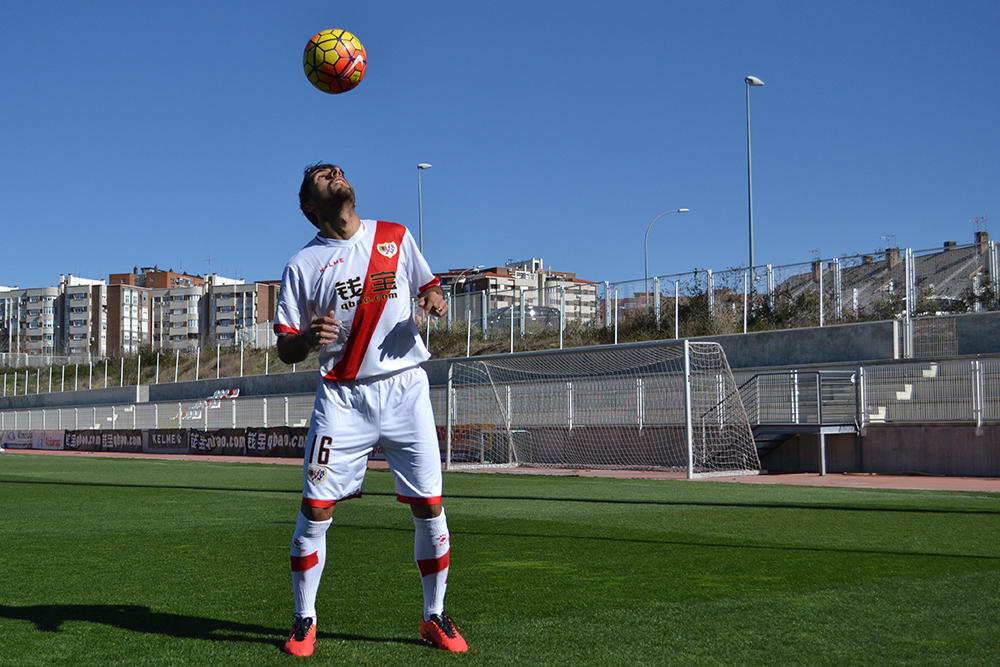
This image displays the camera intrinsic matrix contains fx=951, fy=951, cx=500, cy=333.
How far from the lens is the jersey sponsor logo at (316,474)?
13.3 feet

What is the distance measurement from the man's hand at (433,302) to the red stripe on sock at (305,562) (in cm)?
118

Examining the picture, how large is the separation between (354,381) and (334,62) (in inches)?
103

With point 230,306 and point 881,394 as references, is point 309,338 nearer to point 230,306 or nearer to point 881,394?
point 881,394

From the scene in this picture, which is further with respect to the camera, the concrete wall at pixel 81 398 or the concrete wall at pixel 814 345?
the concrete wall at pixel 81 398

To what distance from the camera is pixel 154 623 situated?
4.57 m

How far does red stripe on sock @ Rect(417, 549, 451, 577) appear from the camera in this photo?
4.15 metres

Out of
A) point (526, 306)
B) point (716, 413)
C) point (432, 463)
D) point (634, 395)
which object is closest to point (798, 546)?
point (432, 463)

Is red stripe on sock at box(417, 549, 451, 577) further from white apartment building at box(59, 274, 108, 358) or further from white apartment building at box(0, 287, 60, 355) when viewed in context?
white apartment building at box(0, 287, 60, 355)

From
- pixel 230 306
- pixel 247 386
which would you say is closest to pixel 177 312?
pixel 230 306

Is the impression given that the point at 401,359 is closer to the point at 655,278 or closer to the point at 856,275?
the point at 856,275

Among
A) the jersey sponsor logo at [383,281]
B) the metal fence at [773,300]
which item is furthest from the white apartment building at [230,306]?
the jersey sponsor logo at [383,281]

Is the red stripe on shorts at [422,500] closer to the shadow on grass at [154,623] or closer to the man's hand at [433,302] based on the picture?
the shadow on grass at [154,623]

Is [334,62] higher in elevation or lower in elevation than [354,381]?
higher

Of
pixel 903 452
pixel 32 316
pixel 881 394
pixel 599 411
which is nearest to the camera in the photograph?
pixel 903 452
